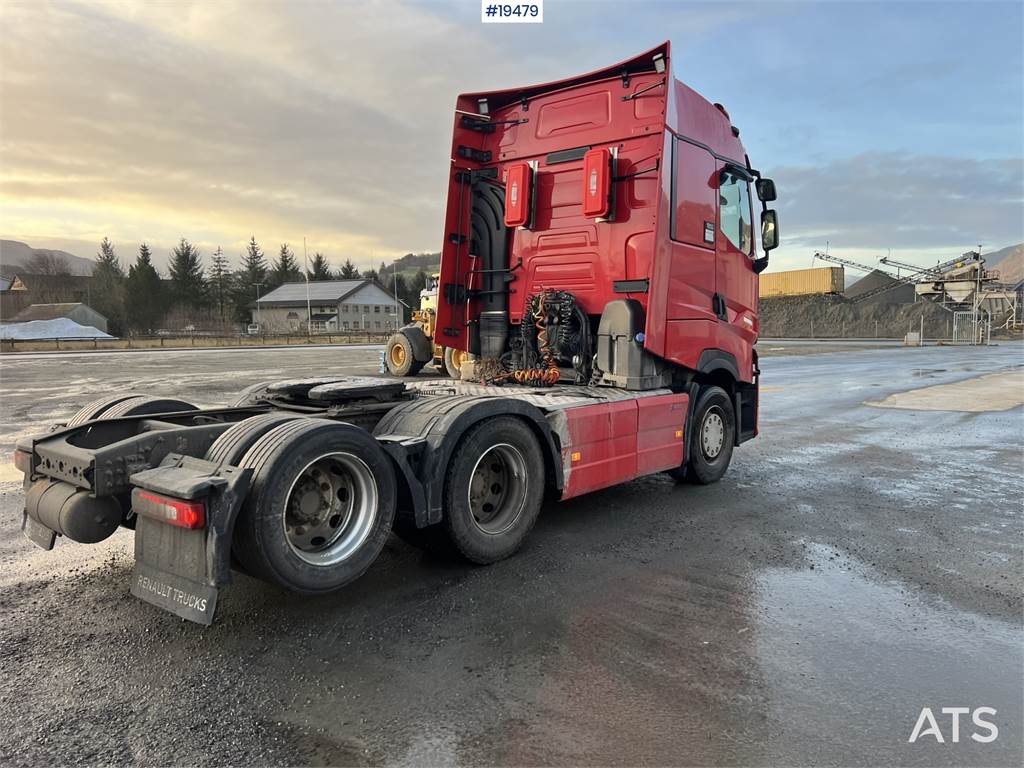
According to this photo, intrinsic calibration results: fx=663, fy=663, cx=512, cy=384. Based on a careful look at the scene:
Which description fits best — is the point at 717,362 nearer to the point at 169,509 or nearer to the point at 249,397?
the point at 249,397

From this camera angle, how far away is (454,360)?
7.93 meters

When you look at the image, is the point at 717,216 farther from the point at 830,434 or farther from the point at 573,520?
the point at 830,434

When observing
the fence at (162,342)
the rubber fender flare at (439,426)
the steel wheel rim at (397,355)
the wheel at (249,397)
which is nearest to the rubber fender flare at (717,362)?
the rubber fender flare at (439,426)

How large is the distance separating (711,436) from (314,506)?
15.3ft

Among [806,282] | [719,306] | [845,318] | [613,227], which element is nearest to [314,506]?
[613,227]

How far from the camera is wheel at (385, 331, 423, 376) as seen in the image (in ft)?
34.5

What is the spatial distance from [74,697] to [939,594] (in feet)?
15.9

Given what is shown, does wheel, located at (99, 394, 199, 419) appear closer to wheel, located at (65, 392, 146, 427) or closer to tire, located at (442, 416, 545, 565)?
wheel, located at (65, 392, 146, 427)

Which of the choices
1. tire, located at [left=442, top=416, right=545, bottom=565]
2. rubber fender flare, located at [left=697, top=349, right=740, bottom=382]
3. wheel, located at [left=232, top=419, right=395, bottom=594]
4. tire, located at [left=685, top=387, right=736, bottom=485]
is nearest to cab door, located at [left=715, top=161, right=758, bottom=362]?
rubber fender flare, located at [left=697, top=349, right=740, bottom=382]

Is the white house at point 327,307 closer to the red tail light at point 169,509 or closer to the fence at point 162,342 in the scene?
the fence at point 162,342

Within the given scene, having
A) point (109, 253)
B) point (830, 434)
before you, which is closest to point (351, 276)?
point (109, 253)

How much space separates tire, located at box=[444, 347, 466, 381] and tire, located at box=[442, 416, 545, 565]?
2978mm

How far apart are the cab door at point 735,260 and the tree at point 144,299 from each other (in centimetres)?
7305

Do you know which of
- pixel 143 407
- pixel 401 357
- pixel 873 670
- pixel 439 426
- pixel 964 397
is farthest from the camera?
pixel 964 397
